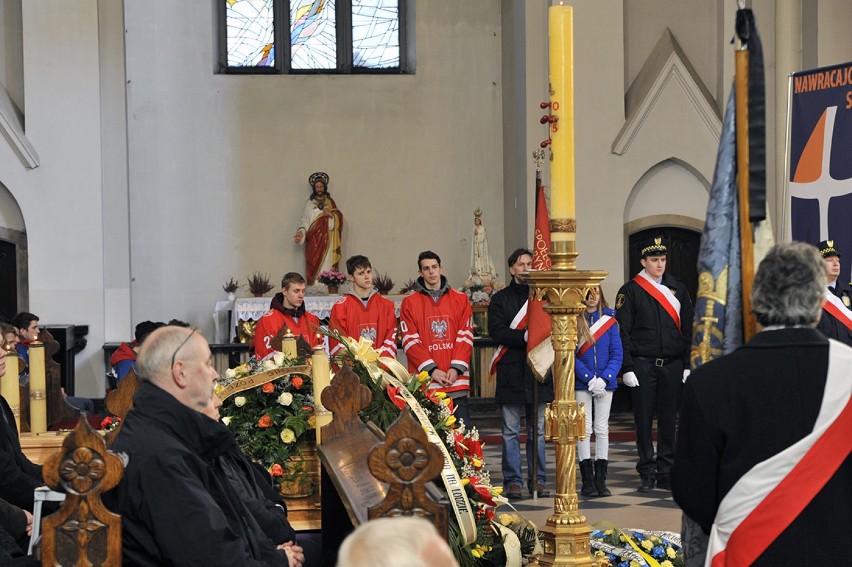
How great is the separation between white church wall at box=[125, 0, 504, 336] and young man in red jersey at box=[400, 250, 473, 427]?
7253mm

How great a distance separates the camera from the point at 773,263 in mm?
2791

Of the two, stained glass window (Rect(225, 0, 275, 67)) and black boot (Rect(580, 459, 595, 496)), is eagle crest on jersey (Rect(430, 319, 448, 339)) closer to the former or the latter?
black boot (Rect(580, 459, 595, 496))

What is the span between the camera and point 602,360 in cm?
823

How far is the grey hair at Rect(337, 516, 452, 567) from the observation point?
1.54m

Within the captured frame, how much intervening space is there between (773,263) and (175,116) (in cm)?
1360

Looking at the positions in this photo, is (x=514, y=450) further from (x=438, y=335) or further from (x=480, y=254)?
(x=480, y=254)

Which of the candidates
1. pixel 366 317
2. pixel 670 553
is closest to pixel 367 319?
pixel 366 317

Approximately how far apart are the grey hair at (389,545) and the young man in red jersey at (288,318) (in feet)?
21.4

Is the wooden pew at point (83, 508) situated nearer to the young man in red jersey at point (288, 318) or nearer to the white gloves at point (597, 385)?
the young man in red jersey at point (288, 318)

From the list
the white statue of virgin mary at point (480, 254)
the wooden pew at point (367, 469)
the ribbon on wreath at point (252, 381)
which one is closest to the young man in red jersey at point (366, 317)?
the ribbon on wreath at point (252, 381)

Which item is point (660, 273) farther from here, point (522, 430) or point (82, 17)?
point (82, 17)

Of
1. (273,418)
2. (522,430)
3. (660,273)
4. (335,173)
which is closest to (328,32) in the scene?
(335,173)

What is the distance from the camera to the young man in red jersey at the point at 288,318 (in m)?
8.16

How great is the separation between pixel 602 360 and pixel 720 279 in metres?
5.09
